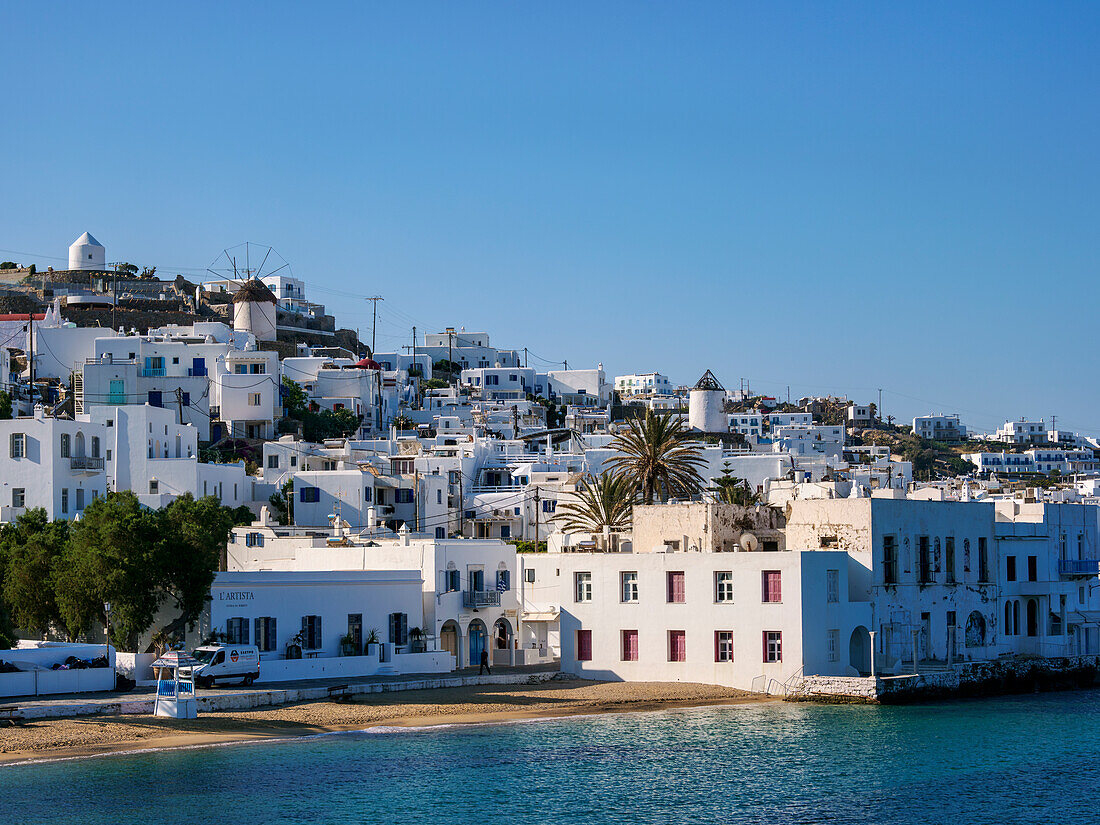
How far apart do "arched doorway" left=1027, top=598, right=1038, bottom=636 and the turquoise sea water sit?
50.7ft

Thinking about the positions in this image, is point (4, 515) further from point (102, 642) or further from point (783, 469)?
point (783, 469)

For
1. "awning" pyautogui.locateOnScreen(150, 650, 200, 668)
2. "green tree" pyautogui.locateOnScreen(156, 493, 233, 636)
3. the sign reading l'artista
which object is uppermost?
"green tree" pyautogui.locateOnScreen(156, 493, 233, 636)

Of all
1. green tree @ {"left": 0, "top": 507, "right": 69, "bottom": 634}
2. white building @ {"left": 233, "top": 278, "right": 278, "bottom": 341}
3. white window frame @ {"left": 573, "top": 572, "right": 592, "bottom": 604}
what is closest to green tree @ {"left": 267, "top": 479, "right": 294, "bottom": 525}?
white window frame @ {"left": 573, "top": 572, "right": 592, "bottom": 604}

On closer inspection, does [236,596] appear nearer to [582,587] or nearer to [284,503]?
[582,587]

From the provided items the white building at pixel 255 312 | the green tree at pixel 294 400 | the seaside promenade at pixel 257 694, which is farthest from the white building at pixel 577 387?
the seaside promenade at pixel 257 694

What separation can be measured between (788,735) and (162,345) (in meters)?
61.4

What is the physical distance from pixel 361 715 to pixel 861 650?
19.2 metres

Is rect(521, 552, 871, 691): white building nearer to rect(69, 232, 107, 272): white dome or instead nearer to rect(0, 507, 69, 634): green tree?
rect(0, 507, 69, 634): green tree

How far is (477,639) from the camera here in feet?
182

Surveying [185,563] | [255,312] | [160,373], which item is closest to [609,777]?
[185,563]

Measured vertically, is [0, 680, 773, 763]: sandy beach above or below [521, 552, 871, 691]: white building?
below

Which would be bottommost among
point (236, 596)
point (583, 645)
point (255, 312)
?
point (583, 645)

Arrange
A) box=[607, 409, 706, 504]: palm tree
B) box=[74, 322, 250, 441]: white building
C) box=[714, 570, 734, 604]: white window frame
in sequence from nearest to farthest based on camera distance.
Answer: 1. box=[714, 570, 734, 604]: white window frame
2. box=[607, 409, 706, 504]: palm tree
3. box=[74, 322, 250, 441]: white building

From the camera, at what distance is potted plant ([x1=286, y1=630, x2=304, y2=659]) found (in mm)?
46325
